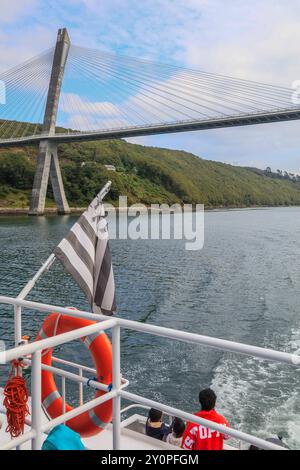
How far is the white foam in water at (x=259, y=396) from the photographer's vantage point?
6.33m

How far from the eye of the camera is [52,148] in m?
63.6

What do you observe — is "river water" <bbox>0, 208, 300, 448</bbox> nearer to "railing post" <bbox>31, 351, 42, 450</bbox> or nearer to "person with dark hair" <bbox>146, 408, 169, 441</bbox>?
"person with dark hair" <bbox>146, 408, 169, 441</bbox>

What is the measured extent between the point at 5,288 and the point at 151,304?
6.00m

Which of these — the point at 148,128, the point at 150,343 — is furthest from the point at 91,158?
the point at 150,343

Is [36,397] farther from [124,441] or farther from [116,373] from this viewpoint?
[124,441]

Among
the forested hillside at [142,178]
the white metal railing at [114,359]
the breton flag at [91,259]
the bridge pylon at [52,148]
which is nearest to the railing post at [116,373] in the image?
the white metal railing at [114,359]

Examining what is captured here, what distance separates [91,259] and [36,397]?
188cm

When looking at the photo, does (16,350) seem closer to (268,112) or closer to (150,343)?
(150,343)

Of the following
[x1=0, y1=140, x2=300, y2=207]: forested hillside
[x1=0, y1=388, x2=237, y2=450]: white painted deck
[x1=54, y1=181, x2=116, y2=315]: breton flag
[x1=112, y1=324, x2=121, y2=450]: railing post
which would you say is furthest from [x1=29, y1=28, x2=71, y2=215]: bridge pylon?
[x1=112, y1=324, x2=121, y2=450]: railing post

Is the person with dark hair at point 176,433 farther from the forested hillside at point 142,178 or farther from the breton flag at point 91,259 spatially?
the forested hillside at point 142,178

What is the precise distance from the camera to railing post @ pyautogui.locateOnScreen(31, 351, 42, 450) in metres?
1.83

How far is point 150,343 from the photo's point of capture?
398 inches

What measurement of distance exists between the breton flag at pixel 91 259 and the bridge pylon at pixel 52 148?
58502mm

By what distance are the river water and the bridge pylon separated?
112ft
